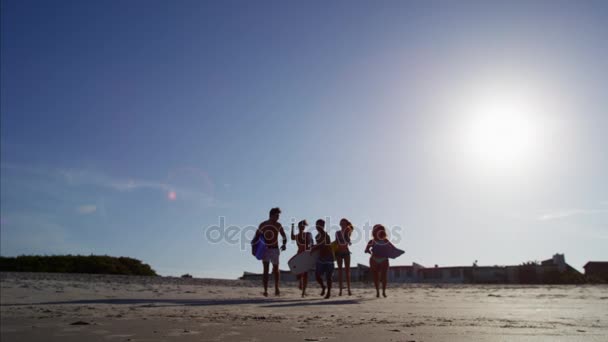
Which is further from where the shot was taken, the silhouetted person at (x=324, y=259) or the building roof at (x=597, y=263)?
the building roof at (x=597, y=263)

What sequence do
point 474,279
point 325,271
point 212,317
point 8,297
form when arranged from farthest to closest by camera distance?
point 474,279, point 325,271, point 8,297, point 212,317

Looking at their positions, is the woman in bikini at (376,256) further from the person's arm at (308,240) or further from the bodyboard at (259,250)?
the bodyboard at (259,250)

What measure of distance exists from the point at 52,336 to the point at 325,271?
7478 millimetres

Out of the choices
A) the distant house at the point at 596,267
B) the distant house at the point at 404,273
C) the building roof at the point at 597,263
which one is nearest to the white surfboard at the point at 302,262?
the distant house at the point at 404,273

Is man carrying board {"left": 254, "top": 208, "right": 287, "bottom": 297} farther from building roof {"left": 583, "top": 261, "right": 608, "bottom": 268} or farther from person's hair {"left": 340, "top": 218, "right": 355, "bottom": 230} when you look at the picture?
building roof {"left": 583, "top": 261, "right": 608, "bottom": 268}

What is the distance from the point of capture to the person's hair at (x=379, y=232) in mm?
11223

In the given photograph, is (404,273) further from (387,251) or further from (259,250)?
(259,250)

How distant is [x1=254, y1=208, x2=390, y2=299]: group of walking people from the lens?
10367mm

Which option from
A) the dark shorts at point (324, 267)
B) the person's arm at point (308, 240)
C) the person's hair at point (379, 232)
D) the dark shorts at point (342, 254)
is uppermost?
the person's hair at point (379, 232)

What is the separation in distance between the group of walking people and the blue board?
0.26ft

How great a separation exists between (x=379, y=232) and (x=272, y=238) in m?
2.85

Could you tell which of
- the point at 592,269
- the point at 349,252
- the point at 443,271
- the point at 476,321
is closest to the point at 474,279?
the point at 443,271

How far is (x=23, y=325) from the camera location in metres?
4.07

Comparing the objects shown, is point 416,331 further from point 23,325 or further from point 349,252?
point 349,252
